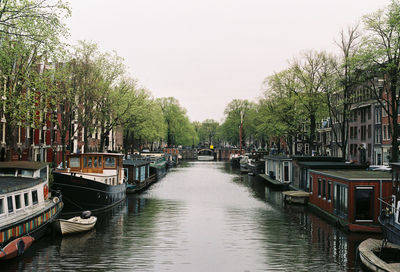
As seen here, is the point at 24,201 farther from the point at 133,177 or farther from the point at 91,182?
the point at 133,177

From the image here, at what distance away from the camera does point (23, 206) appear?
22.9 metres

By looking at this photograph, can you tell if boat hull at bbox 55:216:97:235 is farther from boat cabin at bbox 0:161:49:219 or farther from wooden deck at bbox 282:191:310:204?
wooden deck at bbox 282:191:310:204

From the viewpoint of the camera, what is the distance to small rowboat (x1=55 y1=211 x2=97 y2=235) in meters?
25.8

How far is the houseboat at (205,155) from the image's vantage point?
155m

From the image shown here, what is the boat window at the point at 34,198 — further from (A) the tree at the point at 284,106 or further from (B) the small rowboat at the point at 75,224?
(A) the tree at the point at 284,106

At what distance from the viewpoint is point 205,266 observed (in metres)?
20.5

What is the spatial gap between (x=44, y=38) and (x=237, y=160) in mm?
84644

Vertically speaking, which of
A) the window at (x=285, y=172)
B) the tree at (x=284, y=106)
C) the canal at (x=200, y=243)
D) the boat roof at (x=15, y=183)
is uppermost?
the tree at (x=284, y=106)

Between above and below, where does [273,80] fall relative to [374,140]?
above

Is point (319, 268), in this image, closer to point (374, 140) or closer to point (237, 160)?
point (374, 140)

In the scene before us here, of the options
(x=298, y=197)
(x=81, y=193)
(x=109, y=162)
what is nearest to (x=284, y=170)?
(x=298, y=197)

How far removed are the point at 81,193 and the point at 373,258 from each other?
21242mm

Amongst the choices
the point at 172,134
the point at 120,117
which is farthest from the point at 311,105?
the point at 172,134

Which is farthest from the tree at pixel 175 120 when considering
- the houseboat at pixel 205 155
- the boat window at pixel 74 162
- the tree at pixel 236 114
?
the boat window at pixel 74 162
